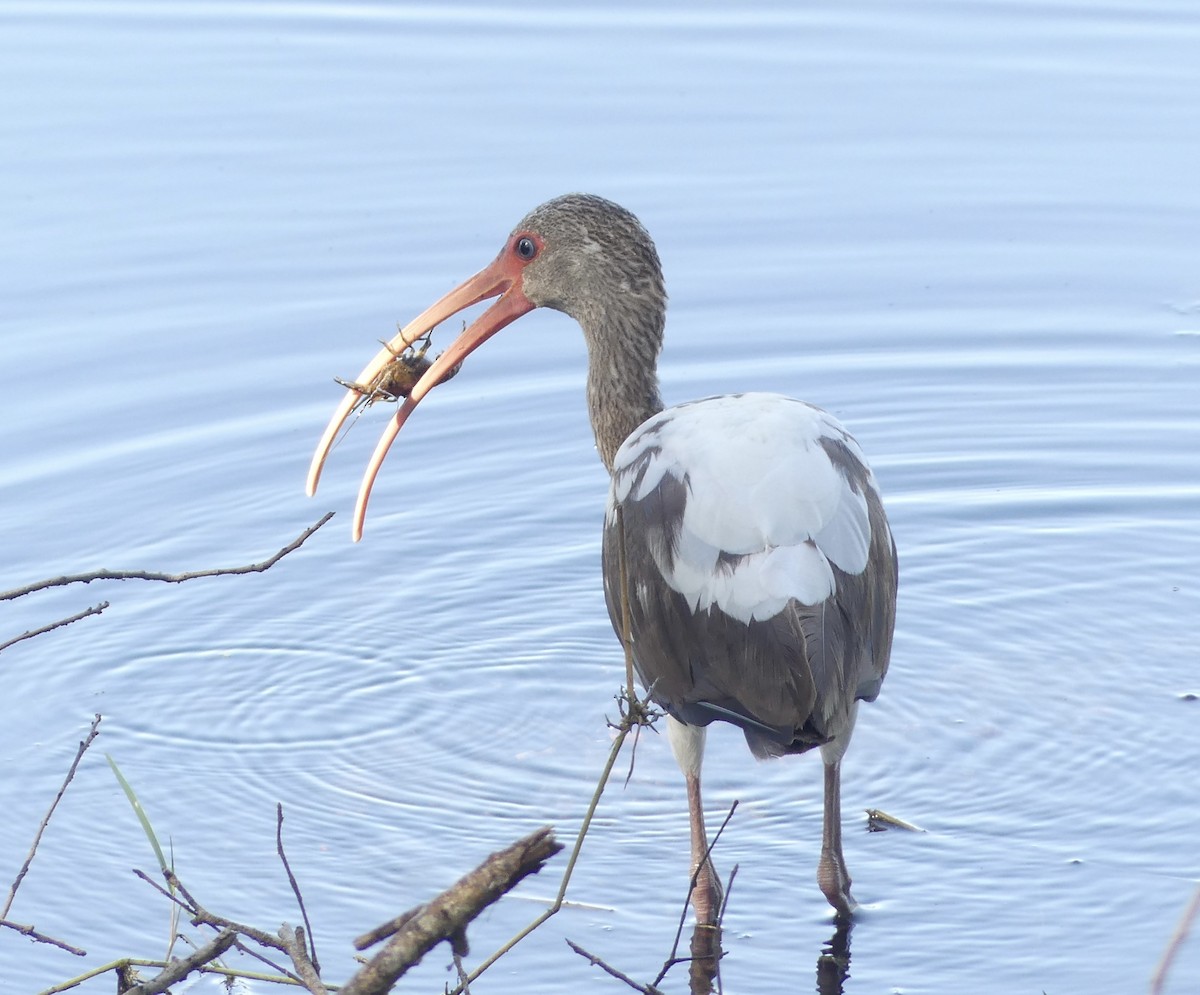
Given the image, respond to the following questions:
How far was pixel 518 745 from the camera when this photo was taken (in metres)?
6.45

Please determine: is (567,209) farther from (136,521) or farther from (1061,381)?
(1061,381)

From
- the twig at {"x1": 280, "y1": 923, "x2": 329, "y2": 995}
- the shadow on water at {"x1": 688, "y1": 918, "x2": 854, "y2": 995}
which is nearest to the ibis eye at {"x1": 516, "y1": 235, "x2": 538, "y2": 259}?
the shadow on water at {"x1": 688, "y1": 918, "x2": 854, "y2": 995}

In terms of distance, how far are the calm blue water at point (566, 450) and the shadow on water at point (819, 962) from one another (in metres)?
0.05

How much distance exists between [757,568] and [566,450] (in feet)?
12.3

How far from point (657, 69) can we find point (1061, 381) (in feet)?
12.4

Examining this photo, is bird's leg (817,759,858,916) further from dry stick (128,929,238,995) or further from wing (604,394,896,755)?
dry stick (128,929,238,995)

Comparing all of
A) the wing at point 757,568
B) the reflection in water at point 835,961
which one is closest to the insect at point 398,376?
the wing at point 757,568

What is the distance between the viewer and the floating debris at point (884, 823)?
5.88 metres

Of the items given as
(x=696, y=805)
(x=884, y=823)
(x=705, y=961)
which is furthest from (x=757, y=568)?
(x=884, y=823)

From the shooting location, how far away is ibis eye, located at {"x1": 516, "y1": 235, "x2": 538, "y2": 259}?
636 centimetres

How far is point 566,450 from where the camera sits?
335 inches

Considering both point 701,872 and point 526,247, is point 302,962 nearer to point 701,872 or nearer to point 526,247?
point 701,872

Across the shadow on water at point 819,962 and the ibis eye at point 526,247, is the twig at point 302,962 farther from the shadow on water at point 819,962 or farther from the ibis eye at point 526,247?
the ibis eye at point 526,247

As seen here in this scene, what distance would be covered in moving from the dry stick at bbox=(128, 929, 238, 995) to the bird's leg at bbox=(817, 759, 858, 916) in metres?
2.09
